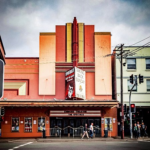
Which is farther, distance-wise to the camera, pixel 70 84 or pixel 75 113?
pixel 75 113

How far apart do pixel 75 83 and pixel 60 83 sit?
307 cm

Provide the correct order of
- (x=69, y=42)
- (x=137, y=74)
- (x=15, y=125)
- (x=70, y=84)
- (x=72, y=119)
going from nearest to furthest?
(x=70, y=84) → (x=15, y=125) → (x=72, y=119) → (x=69, y=42) → (x=137, y=74)

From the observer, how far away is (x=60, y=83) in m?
32.9

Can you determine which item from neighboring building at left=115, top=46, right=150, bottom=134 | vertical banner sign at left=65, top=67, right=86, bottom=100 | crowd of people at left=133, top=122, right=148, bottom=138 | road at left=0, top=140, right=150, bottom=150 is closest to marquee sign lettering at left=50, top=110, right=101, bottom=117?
vertical banner sign at left=65, top=67, right=86, bottom=100

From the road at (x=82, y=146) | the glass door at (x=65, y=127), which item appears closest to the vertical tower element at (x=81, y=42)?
Answer: the glass door at (x=65, y=127)

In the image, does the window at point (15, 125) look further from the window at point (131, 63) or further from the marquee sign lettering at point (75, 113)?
the window at point (131, 63)

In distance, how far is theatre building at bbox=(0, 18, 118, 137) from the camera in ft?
107

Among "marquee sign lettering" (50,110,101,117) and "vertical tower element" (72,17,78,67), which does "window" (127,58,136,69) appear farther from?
"marquee sign lettering" (50,110,101,117)

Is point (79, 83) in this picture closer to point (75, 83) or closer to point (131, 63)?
point (75, 83)

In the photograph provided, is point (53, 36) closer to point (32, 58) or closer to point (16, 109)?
point (32, 58)

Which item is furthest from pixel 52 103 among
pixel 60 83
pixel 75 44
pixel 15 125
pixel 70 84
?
pixel 75 44

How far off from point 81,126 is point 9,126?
852cm

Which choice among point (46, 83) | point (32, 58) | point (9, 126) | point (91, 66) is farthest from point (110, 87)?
point (9, 126)

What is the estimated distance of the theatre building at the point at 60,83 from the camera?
1288 inches
